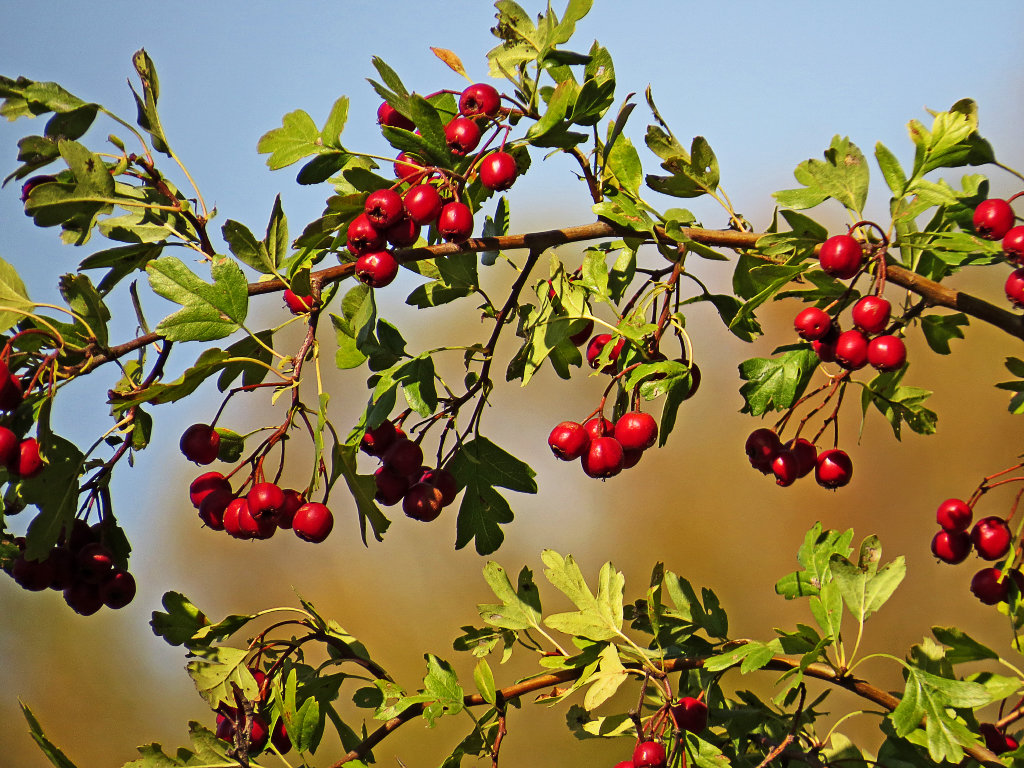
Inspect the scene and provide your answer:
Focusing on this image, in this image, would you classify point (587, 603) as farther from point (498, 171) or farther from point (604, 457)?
point (498, 171)

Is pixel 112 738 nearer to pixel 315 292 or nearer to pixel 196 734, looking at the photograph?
pixel 196 734

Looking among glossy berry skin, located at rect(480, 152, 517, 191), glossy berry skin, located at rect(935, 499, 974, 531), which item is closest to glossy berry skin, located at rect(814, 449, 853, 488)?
glossy berry skin, located at rect(935, 499, 974, 531)

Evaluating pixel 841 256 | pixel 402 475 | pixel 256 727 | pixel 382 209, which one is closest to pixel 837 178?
pixel 841 256

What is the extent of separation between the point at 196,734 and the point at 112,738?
2675 millimetres

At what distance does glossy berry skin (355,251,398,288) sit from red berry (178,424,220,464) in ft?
0.86

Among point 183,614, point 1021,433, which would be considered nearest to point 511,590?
point 183,614

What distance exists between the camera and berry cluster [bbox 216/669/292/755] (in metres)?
0.99

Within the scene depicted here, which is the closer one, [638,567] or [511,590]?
[511,590]

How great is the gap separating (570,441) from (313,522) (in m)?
0.29

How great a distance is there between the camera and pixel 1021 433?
3.17m

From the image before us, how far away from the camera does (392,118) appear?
1061 mm

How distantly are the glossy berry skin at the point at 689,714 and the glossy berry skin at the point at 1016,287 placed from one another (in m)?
0.52

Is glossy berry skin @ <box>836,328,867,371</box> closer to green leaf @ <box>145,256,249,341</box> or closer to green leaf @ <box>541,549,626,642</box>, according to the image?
green leaf @ <box>541,549,626,642</box>

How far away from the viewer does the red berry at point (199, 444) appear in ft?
3.20
